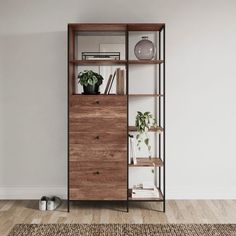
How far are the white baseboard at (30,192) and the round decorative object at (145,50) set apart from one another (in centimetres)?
153

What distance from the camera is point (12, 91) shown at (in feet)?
13.8

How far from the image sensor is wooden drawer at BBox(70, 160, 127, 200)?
3797mm

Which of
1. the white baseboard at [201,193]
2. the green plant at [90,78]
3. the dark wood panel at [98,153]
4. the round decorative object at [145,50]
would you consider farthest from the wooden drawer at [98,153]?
the round decorative object at [145,50]

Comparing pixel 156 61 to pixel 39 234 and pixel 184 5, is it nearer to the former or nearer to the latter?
pixel 184 5

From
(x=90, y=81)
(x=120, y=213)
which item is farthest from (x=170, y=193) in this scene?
(x=90, y=81)

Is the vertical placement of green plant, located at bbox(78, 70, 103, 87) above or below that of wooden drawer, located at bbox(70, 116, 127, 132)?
above

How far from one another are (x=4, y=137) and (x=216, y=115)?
2151mm

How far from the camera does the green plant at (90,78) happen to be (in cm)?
381

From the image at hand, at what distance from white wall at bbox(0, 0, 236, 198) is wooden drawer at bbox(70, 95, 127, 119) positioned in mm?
463

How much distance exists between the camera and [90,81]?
150 inches

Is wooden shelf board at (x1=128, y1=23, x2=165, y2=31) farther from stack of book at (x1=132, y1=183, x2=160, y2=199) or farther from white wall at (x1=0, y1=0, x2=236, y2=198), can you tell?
stack of book at (x1=132, y1=183, x2=160, y2=199)

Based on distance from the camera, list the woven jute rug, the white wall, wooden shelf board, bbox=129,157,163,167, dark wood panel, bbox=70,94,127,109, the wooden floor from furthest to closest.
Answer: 1. the white wall
2. wooden shelf board, bbox=129,157,163,167
3. dark wood panel, bbox=70,94,127,109
4. the wooden floor
5. the woven jute rug

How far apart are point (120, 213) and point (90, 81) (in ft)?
4.00

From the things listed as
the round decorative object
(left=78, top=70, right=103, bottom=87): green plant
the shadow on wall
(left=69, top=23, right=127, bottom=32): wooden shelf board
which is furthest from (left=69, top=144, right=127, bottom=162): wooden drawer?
(left=69, top=23, right=127, bottom=32): wooden shelf board
